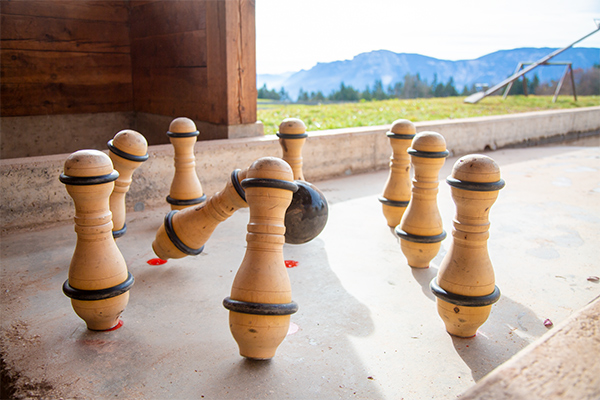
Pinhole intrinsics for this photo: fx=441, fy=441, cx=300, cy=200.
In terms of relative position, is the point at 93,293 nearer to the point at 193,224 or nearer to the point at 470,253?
the point at 193,224

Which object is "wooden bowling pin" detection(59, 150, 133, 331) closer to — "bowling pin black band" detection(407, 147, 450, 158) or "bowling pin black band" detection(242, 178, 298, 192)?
"bowling pin black band" detection(242, 178, 298, 192)

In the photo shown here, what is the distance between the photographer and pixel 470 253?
165cm

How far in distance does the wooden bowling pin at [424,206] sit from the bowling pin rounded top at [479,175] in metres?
0.59

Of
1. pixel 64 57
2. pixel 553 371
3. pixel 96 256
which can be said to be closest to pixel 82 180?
pixel 96 256

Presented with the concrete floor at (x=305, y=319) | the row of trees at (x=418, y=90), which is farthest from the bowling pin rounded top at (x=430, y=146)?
the row of trees at (x=418, y=90)

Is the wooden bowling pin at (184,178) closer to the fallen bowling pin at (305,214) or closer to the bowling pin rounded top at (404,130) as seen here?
the fallen bowling pin at (305,214)

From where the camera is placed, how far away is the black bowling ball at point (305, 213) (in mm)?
1802

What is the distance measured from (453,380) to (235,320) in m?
0.74

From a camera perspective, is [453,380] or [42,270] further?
[42,270]

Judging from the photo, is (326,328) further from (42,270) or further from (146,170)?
(146,170)

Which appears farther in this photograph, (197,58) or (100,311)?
(197,58)

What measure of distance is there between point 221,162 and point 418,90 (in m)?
11.4

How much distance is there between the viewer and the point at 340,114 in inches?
292

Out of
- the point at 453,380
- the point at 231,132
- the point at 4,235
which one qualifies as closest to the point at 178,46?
the point at 231,132
